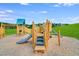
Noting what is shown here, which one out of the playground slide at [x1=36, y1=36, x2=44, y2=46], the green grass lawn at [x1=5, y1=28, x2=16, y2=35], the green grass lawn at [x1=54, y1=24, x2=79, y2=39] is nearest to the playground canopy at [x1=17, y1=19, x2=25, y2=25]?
the green grass lawn at [x1=5, y1=28, x2=16, y2=35]

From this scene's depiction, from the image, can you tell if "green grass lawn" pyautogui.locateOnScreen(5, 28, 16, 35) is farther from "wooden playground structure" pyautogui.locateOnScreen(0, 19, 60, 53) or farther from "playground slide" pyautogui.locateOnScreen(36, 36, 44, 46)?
"playground slide" pyautogui.locateOnScreen(36, 36, 44, 46)

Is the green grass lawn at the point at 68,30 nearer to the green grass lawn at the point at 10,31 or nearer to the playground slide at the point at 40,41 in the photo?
the green grass lawn at the point at 10,31

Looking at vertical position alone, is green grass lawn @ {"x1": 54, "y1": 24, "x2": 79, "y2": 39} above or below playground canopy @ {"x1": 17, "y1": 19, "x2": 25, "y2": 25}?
below

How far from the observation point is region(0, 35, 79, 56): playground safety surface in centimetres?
347

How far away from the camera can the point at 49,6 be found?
11.3 feet

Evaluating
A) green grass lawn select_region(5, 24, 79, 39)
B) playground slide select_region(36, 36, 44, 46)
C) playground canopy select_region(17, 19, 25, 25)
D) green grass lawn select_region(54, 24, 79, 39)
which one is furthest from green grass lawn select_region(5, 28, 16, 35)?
green grass lawn select_region(54, 24, 79, 39)

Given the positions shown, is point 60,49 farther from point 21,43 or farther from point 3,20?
point 3,20

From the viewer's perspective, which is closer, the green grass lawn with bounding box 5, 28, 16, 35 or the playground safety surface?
the playground safety surface

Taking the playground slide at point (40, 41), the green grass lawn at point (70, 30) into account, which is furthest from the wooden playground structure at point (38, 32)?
the green grass lawn at point (70, 30)

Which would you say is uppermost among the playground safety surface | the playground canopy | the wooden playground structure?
the playground canopy

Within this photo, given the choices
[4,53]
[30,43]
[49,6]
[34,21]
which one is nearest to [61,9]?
[49,6]

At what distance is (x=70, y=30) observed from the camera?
3531mm

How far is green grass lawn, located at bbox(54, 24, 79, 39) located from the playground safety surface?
0.21 ft

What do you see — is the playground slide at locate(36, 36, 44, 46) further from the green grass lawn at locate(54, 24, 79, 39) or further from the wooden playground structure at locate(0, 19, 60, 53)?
the green grass lawn at locate(54, 24, 79, 39)
